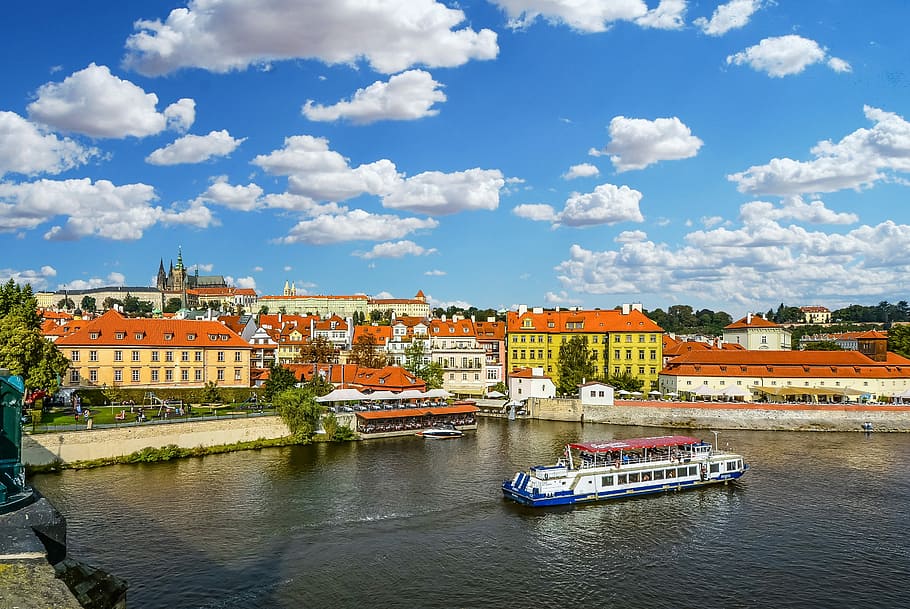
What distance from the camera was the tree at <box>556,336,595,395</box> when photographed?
6706 cm

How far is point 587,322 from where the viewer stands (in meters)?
A: 75.7

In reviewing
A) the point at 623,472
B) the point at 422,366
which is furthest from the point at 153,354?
the point at 623,472

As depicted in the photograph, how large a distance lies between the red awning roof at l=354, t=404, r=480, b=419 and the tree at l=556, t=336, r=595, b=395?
43.2ft

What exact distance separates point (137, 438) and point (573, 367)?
130 ft

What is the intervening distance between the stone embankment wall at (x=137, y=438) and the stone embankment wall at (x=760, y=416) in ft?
98.6

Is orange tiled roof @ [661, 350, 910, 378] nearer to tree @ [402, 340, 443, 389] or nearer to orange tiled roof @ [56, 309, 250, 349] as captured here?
tree @ [402, 340, 443, 389]

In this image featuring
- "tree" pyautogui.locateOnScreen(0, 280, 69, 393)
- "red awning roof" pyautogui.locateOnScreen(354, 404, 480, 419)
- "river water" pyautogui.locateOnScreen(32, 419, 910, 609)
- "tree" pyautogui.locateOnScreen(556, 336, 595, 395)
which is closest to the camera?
"river water" pyautogui.locateOnScreen(32, 419, 910, 609)

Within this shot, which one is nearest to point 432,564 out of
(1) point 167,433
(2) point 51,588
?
(2) point 51,588

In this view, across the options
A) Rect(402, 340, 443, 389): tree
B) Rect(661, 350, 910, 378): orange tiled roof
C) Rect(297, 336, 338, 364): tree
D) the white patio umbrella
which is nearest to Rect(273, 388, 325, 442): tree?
the white patio umbrella

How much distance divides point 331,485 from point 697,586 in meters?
19.3

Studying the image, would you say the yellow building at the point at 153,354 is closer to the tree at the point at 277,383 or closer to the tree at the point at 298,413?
the tree at the point at 277,383

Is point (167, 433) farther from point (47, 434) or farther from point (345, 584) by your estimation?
point (345, 584)

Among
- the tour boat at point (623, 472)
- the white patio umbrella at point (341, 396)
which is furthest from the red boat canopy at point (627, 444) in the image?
the white patio umbrella at point (341, 396)

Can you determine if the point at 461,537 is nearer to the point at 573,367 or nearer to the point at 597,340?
the point at 573,367
